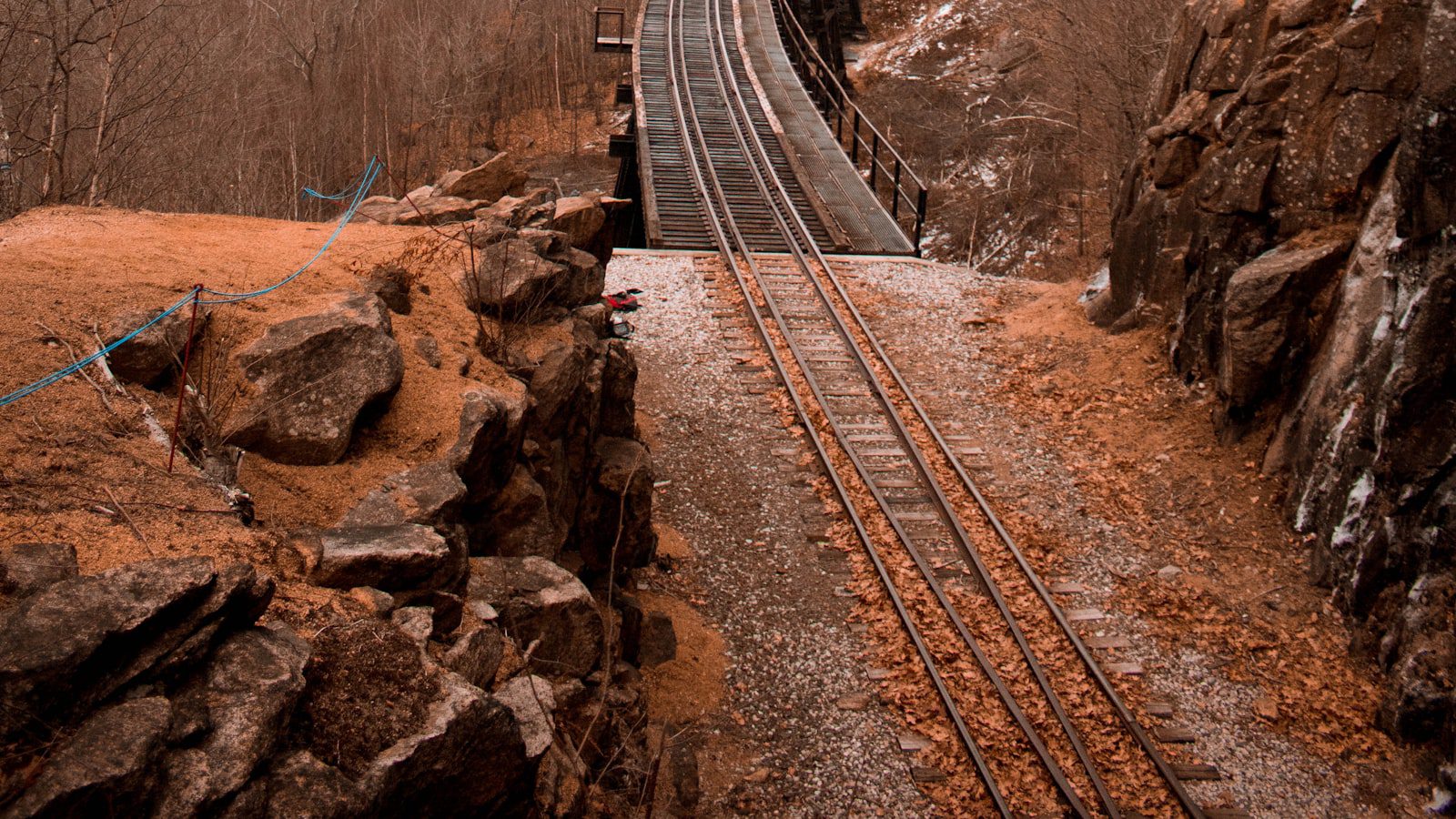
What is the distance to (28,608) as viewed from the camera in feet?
13.4

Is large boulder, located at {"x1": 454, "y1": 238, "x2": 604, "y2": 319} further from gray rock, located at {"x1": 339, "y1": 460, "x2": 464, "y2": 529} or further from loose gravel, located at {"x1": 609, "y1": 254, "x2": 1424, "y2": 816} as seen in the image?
loose gravel, located at {"x1": 609, "y1": 254, "x2": 1424, "y2": 816}

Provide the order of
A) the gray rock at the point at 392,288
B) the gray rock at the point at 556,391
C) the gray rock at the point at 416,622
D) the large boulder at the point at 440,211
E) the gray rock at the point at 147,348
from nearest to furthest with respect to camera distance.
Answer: the gray rock at the point at 416,622, the gray rock at the point at 147,348, the gray rock at the point at 392,288, the gray rock at the point at 556,391, the large boulder at the point at 440,211

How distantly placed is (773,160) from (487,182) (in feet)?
32.2

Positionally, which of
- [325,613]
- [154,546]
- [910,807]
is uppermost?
[154,546]

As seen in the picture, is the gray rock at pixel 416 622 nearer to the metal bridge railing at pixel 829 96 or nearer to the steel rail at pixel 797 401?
the steel rail at pixel 797 401

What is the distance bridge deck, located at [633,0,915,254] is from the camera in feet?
62.4

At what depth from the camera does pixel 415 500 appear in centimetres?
685

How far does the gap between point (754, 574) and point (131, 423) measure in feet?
19.8

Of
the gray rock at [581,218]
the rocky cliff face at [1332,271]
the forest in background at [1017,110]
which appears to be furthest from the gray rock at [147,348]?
the forest in background at [1017,110]

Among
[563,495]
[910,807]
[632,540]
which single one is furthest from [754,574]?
[910,807]

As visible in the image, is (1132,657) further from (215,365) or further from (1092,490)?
(215,365)

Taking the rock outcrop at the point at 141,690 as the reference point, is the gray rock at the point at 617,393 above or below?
below

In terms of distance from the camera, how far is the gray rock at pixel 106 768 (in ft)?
11.7

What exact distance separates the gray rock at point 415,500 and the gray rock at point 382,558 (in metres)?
0.25
